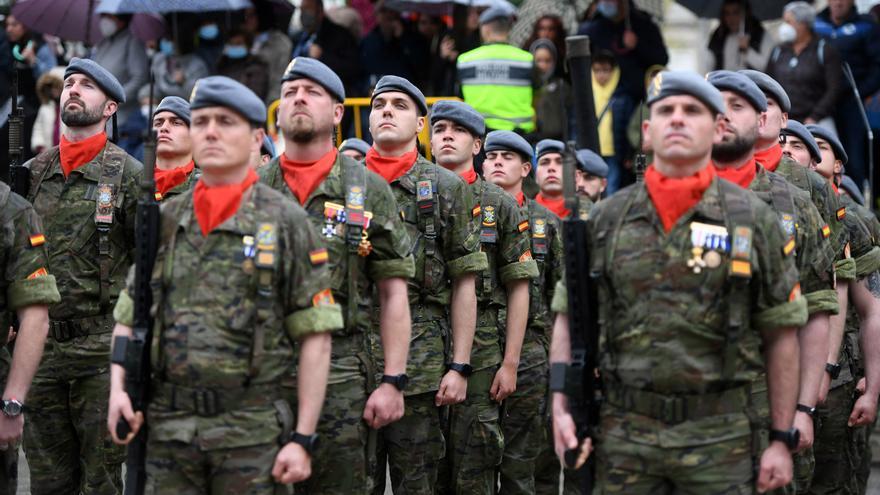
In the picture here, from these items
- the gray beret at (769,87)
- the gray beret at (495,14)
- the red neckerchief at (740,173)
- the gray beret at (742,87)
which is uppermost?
the gray beret at (495,14)

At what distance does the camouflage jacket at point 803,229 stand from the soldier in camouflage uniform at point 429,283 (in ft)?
5.72

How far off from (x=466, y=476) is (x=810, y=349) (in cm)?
263

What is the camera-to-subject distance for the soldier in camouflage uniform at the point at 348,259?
7.43m

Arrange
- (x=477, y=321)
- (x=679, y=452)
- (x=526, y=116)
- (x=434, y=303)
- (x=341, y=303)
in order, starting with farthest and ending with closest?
(x=526, y=116) → (x=477, y=321) → (x=434, y=303) → (x=341, y=303) → (x=679, y=452)

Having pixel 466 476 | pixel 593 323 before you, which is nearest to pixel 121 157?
pixel 466 476

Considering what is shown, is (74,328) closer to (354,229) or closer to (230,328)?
(354,229)

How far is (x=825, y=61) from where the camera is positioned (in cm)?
1540

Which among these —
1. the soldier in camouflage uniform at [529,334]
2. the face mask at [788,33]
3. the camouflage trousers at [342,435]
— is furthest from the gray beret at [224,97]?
the face mask at [788,33]

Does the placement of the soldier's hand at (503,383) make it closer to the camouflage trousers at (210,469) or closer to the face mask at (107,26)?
the camouflage trousers at (210,469)

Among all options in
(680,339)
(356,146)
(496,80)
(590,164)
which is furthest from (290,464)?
(496,80)

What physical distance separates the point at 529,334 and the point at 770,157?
8.26ft

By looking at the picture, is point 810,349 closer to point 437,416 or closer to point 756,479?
point 756,479

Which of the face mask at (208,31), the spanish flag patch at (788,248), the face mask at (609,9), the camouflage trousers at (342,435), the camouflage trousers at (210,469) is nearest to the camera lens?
the camouflage trousers at (210,469)

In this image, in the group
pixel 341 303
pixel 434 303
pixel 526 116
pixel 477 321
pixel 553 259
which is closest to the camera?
pixel 341 303
